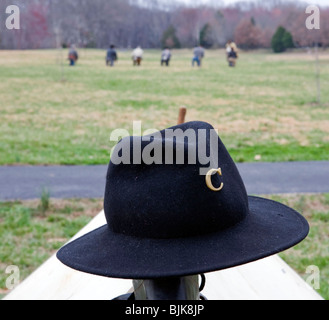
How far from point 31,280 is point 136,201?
1.11 meters

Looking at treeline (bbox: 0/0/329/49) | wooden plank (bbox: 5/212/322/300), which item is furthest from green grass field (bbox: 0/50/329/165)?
treeline (bbox: 0/0/329/49)

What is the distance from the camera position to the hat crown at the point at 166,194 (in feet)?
4.44

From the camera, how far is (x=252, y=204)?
1714mm

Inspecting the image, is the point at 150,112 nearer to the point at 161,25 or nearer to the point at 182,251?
the point at 182,251

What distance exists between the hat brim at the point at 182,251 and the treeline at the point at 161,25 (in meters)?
31.5

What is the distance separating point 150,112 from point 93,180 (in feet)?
19.9

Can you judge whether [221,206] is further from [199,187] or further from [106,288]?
[106,288]

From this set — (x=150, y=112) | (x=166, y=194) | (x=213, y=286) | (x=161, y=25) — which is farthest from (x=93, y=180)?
(x=161, y=25)

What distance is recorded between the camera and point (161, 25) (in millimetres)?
48344

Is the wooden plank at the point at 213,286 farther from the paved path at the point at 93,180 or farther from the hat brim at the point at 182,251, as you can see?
the paved path at the point at 93,180

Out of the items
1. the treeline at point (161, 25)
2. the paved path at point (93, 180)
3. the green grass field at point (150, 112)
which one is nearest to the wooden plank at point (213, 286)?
the paved path at point (93, 180)

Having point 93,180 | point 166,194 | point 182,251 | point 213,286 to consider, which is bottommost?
point 93,180
